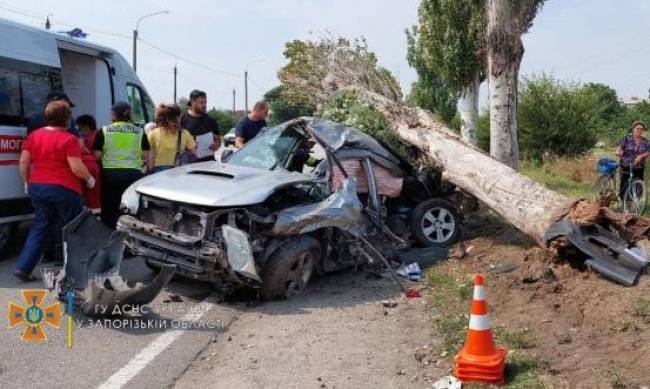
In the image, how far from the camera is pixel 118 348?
472 centimetres

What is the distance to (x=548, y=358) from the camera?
4.42m

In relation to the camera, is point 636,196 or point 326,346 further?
point 636,196

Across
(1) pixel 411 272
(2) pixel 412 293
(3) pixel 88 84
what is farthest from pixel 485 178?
(3) pixel 88 84

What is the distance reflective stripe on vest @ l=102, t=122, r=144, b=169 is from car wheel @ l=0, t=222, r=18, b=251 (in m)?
1.31

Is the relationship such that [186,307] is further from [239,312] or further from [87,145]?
[87,145]

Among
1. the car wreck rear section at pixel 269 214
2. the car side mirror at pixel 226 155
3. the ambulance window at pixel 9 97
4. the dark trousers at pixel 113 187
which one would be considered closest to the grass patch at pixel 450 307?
the car wreck rear section at pixel 269 214

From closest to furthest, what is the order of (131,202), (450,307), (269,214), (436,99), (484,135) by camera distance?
(450,307) → (269,214) → (131,202) → (484,135) → (436,99)

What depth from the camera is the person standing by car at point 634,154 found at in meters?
11.0

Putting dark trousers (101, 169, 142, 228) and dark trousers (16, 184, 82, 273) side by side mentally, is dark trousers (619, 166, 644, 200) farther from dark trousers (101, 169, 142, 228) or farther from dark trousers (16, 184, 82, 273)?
dark trousers (16, 184, 82, 273)

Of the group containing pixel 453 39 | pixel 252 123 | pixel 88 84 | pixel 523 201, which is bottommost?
pixel 523 201

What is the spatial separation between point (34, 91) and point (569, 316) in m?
6.34

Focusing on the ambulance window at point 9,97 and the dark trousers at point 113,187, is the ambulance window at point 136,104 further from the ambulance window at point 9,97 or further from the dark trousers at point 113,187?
the dark trousers at point 113,187

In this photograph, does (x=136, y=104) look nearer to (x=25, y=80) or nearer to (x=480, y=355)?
(x=25, y=80)

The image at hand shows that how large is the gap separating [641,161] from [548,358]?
7.80 m
